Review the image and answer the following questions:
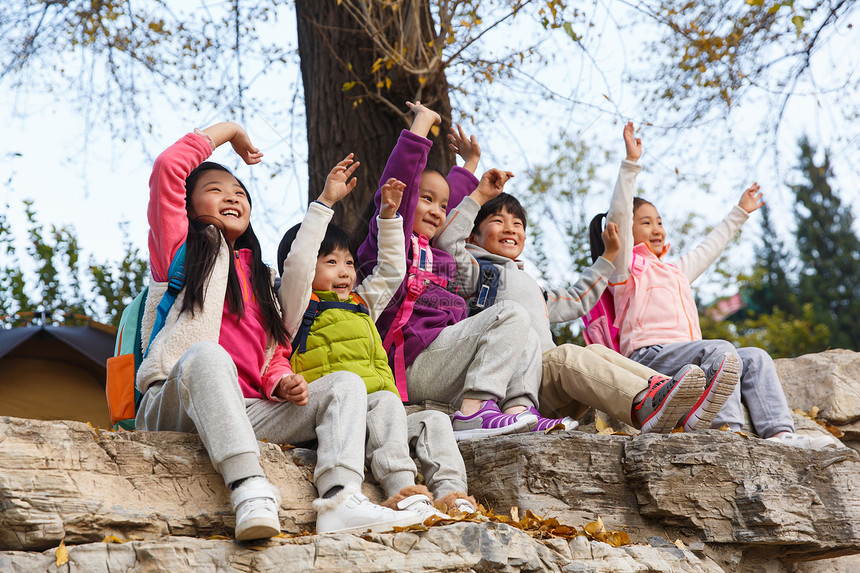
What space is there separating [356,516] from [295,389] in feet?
1.83

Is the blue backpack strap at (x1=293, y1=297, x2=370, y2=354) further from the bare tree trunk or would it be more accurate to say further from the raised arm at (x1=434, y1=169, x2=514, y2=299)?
the bare tree trunk

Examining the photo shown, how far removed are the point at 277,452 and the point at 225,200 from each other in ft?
3.69

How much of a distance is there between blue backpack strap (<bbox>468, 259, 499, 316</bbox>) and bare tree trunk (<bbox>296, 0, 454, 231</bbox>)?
3.49ft

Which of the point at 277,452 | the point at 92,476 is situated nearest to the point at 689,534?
the point at 277,452

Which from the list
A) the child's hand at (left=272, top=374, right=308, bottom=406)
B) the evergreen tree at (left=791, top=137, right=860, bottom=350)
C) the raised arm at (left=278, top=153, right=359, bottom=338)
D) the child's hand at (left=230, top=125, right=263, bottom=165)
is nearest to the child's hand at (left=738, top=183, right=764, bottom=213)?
the raised arm at (left=278, top=153, right=359, bottom=338)

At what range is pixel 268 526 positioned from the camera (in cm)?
247

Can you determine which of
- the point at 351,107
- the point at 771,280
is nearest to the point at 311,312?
the point at 351,107

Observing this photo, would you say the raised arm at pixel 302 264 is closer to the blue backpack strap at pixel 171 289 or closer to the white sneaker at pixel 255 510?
the blue backpack strap at pixel 171 289

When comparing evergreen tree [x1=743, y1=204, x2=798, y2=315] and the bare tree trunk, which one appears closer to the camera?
the bare tree trunk

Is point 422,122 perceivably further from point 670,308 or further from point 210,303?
point 670,308

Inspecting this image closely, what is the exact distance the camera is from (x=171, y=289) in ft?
10.6

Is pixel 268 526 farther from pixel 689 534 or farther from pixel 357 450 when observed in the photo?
pixel 689 534

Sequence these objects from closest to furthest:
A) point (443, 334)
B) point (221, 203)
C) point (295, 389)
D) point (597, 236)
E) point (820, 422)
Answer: point (295, 389) → point (221, 203) → point (443, 334) → point (597, 236) → point (820, 422)

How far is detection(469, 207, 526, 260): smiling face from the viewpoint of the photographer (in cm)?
462
